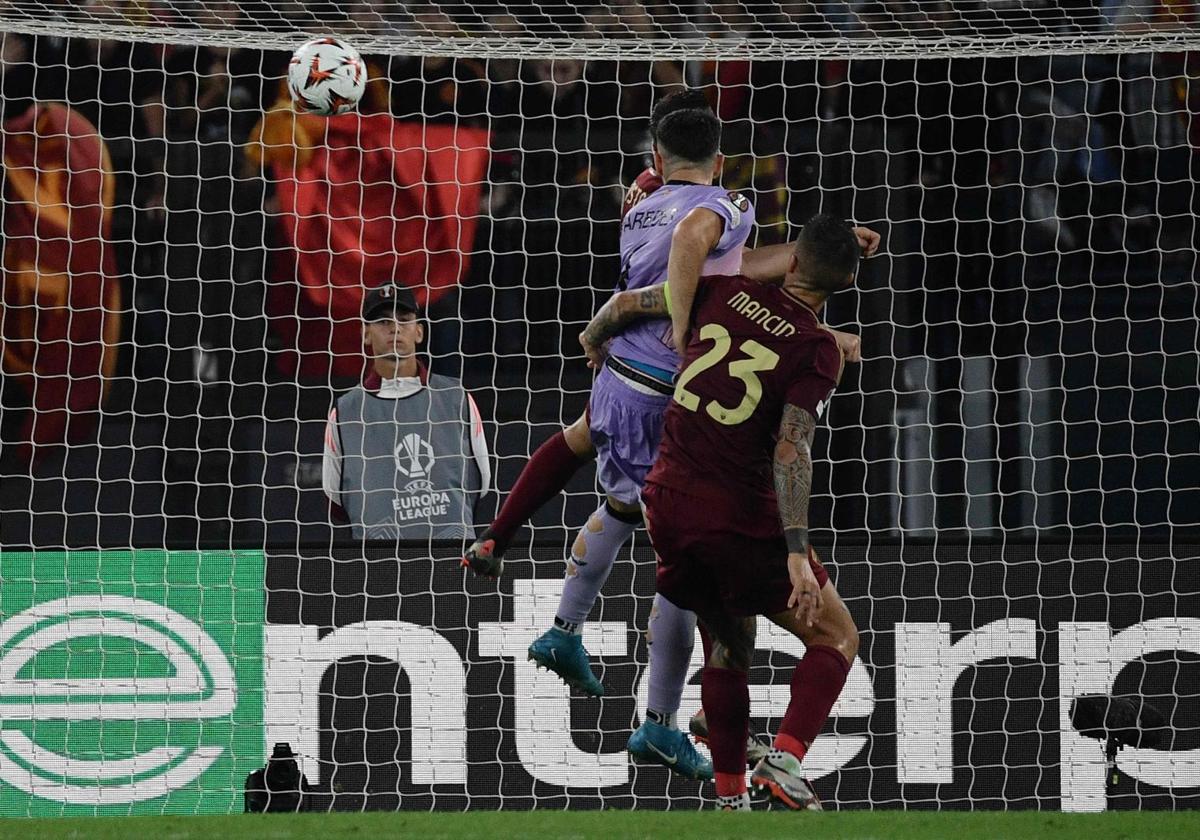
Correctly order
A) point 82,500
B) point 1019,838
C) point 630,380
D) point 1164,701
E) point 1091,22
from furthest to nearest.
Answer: point 82,500 < point 1091,22 < point 1164,701 < point 630,380 < point 1019,838

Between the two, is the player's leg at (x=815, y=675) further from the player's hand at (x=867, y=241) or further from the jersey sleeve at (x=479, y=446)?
the jersey sleeve at (x=479, y=446)

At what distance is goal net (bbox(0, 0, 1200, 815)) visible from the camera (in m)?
7.18

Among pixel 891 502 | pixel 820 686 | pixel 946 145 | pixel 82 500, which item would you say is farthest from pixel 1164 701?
pixel 82 500

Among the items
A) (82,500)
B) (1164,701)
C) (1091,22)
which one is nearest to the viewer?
(1164,701)

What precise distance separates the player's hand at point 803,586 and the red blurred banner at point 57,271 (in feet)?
16.5

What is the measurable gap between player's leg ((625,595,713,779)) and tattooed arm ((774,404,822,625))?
87 cm

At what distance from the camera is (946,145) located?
8.86 meters

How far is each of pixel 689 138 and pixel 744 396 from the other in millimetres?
953

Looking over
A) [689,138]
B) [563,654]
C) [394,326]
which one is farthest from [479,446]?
[689,138]

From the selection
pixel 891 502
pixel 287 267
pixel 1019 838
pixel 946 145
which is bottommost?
pixel 1019 838

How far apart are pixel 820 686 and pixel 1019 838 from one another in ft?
2.25

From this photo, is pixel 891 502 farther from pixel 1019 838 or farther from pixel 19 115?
pixel 19 115

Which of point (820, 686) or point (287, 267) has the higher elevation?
point (287, 267)

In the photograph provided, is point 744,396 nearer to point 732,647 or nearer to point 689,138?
point 732,647
